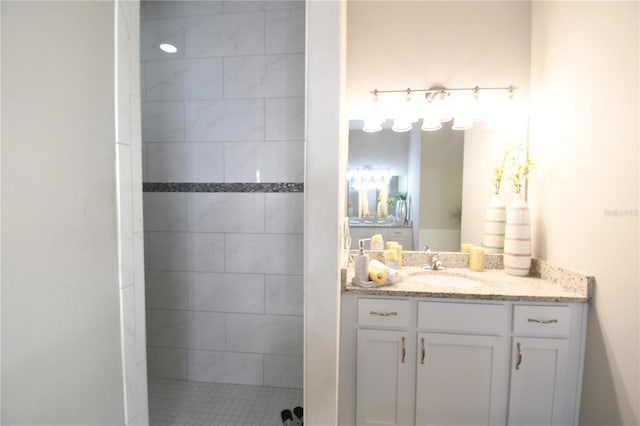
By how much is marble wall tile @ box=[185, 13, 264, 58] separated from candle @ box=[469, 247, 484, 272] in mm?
2030

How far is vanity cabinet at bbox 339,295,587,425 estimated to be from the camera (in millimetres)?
1531

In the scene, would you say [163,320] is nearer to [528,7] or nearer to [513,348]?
[513,348]

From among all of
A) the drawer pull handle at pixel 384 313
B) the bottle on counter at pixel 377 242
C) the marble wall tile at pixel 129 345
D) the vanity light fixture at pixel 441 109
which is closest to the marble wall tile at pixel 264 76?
the vanity light fixture at pixel 441 109

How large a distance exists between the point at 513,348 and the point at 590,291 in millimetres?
471

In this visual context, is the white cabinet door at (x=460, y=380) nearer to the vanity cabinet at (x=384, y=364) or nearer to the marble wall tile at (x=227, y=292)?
the vanity cabinet at (x=384, y=364)

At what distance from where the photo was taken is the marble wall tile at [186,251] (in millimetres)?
2184

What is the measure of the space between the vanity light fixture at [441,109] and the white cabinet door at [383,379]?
4.59 feet

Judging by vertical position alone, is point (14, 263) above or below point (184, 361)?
above

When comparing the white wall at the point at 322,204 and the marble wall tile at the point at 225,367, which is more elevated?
the white wall at the point at 322,204

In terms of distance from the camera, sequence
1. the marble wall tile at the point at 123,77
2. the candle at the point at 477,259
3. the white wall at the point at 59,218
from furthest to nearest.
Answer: the candle at the point at 477,259
the marble wall tile at the point at 123,77
the white wall at the point at 59,218

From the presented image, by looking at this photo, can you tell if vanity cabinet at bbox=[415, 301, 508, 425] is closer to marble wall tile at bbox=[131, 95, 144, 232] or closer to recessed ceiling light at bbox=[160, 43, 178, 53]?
marble wall tile at bbox=[131, 95, 144, 232]

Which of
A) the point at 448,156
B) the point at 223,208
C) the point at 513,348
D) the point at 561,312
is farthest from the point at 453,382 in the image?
the point at 223,208

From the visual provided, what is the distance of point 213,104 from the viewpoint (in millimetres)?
2135

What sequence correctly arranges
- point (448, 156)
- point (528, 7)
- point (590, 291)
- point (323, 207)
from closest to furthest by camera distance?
1. point (323, 207)
2. point (590, 291)
3. point (528, 7)
4. point (448, 156)
